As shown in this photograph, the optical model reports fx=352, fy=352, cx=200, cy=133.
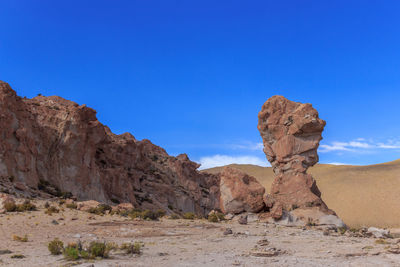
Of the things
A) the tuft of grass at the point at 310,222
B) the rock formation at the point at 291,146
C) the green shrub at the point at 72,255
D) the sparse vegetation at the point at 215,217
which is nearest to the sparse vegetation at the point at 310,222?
the tuft of grass at the point at 310,222

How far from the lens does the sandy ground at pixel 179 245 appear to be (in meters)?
10.1

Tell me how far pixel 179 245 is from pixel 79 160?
27.3 meters

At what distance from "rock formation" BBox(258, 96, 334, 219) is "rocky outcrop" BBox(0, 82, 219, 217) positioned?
19316 mm

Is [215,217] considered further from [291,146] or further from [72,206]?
[72,206]

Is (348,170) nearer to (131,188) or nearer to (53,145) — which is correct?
(131,188)

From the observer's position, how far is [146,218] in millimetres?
21438

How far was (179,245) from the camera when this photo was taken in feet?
43.6

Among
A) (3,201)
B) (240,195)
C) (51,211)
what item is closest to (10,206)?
(3,201)

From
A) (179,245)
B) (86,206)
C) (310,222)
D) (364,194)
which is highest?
(86,206)

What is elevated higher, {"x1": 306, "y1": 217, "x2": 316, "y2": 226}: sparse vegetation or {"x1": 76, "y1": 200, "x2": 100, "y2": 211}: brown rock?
{"x1": 76, "y1": 200, "x2": 100, "y2": 211}: brown rock

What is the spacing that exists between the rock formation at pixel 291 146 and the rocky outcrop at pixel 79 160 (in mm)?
19316

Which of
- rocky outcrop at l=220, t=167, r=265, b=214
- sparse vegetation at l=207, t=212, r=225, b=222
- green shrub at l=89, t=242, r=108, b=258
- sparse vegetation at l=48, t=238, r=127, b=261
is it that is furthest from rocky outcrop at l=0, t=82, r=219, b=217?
green shrub at l=89, t=242, r=108, b=258

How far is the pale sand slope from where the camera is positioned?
65250mm

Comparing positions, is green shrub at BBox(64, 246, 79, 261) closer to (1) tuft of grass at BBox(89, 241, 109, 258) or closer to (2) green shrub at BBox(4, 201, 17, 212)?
(1) tuft of grass at BBox(89, 241, 109, 258)
